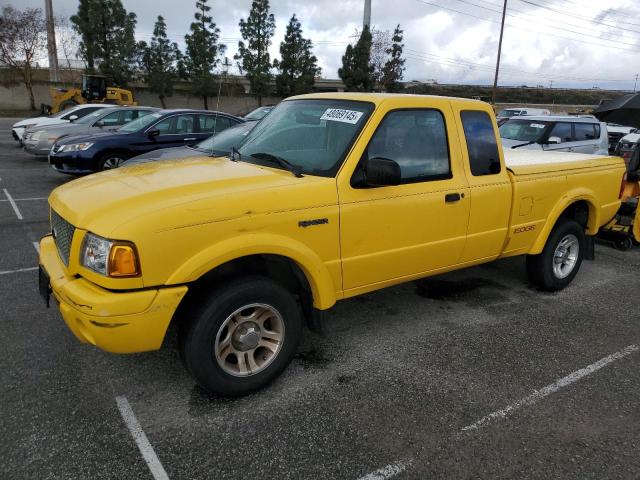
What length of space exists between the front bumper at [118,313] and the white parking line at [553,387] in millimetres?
1881

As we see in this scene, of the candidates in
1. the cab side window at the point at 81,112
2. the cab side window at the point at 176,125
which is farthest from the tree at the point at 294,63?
the cab side window at the point at 176,125

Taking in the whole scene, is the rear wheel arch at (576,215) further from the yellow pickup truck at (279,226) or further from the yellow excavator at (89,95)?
the yellow excavator at (89,95)

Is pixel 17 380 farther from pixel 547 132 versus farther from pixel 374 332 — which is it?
pixel 547 132

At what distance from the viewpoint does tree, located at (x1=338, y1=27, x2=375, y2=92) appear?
4647 cm

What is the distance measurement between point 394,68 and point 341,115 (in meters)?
49.8

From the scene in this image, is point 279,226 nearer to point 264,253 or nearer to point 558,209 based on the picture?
point 264,253

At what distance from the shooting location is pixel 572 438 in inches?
111

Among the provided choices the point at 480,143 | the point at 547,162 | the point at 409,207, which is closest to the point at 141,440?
the point at 409,207

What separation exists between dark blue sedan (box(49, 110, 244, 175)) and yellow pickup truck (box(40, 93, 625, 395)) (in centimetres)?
618

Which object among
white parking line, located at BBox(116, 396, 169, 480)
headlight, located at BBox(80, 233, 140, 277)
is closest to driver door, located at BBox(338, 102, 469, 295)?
headlight, located at BBox(80, 233, 140, 277)

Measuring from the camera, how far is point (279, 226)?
2963mm

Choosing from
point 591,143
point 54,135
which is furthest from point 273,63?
point 591,143

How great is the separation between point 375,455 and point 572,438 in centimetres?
119

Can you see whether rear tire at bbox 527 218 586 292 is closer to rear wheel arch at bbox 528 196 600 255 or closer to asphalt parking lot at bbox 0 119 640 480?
rear wheel arch at bbox 528 196 600 255
